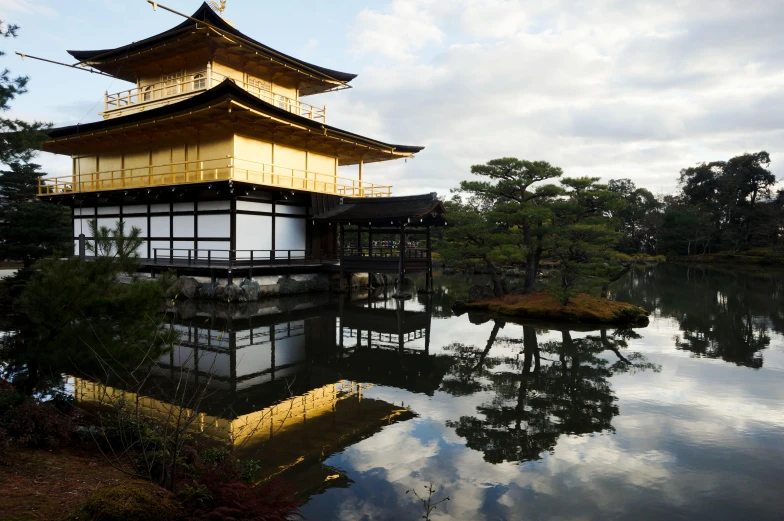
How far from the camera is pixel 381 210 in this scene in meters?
21.9

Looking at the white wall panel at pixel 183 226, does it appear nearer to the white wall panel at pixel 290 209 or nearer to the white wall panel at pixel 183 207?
the white wall panel at pixel 183 207

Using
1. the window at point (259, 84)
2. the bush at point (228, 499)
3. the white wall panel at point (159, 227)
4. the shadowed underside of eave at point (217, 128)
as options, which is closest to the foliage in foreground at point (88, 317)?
the bush at point (228, 499)

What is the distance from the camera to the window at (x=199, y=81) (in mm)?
23522

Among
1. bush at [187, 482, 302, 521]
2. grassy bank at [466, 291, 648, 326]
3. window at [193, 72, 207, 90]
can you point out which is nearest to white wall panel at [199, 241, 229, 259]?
window at [193, 72, 207, 90]

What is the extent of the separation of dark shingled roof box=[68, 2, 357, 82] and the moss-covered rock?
21944mm

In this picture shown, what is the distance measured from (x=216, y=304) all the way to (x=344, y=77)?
642 inches

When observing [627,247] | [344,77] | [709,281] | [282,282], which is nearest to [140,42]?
[344,77]

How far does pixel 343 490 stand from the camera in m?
5.32

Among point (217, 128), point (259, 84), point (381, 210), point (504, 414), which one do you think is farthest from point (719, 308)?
point (259, 84)

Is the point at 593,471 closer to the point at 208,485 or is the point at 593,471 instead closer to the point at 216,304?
the point at 208,485

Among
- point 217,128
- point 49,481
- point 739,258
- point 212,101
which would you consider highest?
point 212,101

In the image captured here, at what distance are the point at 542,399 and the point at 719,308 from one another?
1501 cm

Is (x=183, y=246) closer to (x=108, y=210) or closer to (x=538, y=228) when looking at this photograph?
(x=108, y=210)

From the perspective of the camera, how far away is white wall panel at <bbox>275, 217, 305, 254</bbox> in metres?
23.4
